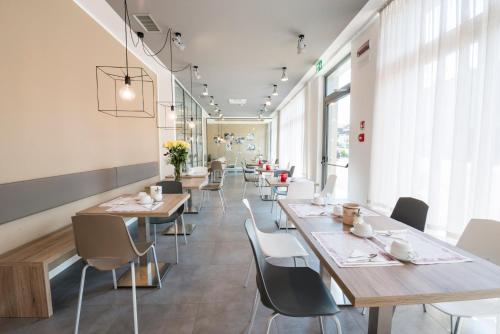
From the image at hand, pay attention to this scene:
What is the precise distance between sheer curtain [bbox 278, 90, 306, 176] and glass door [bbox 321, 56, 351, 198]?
4.43ft

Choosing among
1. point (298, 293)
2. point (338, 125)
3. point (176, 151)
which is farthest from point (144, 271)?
point (338, 125)

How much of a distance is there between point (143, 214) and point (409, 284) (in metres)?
1.97

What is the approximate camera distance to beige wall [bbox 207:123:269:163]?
13.8 m

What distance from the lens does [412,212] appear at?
1.96m

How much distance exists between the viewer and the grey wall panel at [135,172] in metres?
3.60

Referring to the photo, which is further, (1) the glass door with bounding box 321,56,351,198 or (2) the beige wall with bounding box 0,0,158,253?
(1) the glass door with bounding box 321,56,351,198

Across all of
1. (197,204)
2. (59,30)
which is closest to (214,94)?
(197,204)

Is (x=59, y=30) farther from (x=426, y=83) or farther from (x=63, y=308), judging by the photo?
(x=426, y=83)

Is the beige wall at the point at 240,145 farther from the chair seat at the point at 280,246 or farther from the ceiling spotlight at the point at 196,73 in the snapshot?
the chair seat at the point at 280,246

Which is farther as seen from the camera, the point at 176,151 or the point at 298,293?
the point at 176,151

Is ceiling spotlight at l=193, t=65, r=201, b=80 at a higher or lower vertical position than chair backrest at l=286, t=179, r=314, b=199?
higher

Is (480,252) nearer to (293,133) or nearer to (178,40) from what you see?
(178,40)

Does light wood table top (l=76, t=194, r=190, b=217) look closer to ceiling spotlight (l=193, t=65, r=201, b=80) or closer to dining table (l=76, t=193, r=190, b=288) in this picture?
dining table (l=76, t=193, r=190, b=288)

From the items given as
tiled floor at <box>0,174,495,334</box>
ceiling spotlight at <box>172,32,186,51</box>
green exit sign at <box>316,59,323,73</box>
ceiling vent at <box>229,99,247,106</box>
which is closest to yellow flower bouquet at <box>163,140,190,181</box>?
tiled floor at <box>0,174,495,334</box>
